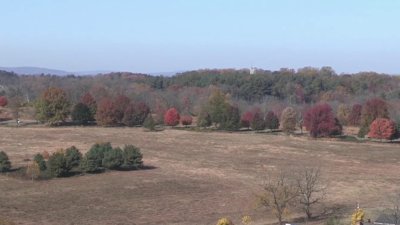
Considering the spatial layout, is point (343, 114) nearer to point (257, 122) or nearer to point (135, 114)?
point (257, 122)

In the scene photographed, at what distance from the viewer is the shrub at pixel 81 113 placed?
6194cm

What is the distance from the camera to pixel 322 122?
5550cm

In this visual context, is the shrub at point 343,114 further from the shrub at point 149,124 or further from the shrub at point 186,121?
the shrub at point 149,124

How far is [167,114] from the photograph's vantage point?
210ft

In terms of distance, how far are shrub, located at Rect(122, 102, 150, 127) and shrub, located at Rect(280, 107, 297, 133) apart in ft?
46.2

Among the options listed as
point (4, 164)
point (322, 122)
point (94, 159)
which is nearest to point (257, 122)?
point (322, 122)

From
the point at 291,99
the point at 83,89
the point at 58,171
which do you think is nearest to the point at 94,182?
the point at 58,171

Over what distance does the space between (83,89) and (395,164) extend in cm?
5251

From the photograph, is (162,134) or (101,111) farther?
(101,111)

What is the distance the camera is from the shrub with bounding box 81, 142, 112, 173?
33656 mm

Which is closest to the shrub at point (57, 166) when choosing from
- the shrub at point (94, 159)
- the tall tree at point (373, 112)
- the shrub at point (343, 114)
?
the shrub at point (94, 159)

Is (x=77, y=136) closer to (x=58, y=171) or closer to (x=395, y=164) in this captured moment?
(x=58, y=171)

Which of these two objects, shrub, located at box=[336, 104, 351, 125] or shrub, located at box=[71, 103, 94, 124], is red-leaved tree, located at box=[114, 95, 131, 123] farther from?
shrub, located at box=[336, 104, 351, 125]

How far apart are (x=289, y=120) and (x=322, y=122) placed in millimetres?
3967
